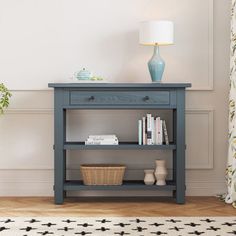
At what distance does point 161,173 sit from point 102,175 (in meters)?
0.46

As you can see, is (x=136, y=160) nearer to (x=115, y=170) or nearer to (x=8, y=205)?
(x=115, y=170)

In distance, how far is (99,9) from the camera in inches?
182

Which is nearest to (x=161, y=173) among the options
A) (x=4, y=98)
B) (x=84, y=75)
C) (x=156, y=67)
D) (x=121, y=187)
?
(x=121, y=187)

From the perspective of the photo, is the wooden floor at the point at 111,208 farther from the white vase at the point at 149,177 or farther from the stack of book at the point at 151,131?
the stack of book at the point at 151,131

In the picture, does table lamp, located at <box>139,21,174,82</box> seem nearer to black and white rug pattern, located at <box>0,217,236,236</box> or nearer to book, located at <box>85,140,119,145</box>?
book, located at <box>85,140,119,145</box>

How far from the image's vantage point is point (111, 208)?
13.5 ft

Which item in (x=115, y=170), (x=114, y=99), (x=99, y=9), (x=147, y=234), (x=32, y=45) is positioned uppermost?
(x=99, y=9)

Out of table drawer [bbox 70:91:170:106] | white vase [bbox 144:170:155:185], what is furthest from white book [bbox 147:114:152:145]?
white vase [bbox 144:170:155:185]

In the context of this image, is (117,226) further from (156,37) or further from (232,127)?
(156,37)

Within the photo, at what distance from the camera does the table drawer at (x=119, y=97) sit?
425 centimetres

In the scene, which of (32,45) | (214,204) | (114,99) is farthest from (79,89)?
(214,204)

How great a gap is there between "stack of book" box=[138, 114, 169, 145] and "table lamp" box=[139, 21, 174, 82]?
31 cm

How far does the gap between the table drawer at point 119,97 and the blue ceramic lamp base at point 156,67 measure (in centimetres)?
16

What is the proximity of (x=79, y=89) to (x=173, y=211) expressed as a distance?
113 centimetres
